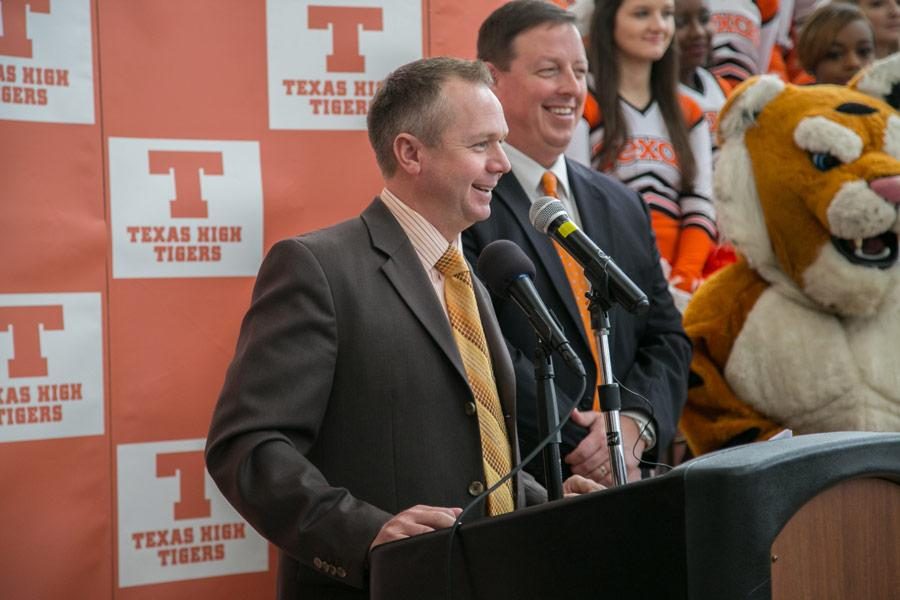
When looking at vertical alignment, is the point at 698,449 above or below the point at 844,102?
below

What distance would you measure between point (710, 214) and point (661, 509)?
3007mm

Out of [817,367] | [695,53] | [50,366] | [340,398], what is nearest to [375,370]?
[340,398]

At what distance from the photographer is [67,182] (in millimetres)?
3242

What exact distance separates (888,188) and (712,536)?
231 centimetres

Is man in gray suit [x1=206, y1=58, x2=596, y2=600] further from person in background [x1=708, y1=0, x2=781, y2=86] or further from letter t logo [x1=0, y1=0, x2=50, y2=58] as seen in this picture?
person in background [x1=708, y1=0, x2=781, y2=86]

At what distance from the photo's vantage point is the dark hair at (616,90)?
13.6ft

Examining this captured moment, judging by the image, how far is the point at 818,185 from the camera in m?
3.53

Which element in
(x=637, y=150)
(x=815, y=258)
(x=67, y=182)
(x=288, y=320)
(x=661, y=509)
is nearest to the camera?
(x=661, y=509)

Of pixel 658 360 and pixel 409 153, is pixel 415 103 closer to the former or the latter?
pixel 409 153

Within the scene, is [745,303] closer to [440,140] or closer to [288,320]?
[440,140]

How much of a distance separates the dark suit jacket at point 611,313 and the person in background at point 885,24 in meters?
2.69

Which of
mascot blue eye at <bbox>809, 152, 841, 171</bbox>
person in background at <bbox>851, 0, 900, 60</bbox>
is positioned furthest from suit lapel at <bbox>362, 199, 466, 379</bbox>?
person in background at <bbox>851, 0, 900, 60</bbox>

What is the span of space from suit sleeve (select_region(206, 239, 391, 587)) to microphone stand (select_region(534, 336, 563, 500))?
0.29m

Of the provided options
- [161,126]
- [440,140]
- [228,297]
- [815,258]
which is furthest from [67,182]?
[815,258]
